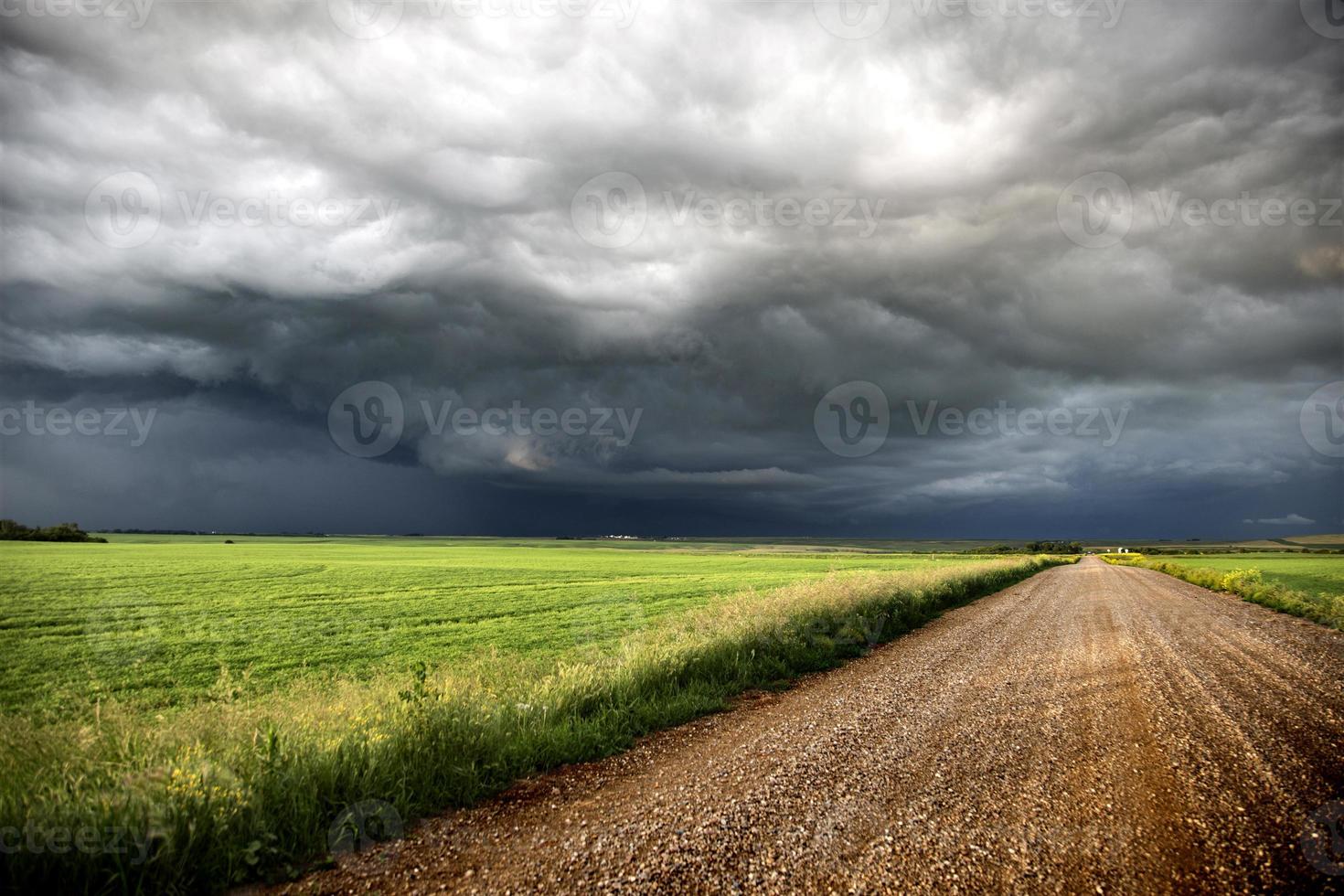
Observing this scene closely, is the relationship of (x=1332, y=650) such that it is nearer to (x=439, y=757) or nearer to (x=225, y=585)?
(x=439, y=757)

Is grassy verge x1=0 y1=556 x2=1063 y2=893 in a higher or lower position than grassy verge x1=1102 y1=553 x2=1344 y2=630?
higher

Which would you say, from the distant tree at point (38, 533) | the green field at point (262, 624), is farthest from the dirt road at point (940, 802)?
the distant tree at point (38, 533)

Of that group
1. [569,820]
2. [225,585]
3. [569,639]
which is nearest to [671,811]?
[569,820]

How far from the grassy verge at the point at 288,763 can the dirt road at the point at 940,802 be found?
1.56 feet

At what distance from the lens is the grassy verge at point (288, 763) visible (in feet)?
14.9

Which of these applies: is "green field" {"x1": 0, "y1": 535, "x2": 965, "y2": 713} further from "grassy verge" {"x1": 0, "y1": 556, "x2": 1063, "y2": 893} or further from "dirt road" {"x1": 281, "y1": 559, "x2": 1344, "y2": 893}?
"dirt road" {"x1": 281, "y1": 559, "x2": 1344, "y2": 893}

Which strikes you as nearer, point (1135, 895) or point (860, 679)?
point (1135, 895)

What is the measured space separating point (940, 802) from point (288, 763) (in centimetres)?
633

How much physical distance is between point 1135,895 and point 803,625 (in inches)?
420

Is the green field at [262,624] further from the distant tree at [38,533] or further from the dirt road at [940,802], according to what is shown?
the distant tree at [38,533]

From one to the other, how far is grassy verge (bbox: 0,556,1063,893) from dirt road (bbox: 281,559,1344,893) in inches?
18.7

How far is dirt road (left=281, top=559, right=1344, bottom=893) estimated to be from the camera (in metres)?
4.69

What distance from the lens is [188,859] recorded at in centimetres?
464

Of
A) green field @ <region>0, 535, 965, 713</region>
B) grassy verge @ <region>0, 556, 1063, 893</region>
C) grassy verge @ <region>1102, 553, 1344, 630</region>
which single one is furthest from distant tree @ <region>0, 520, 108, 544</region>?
grassy verge @ <region>1102, 553, 1344, 630</region>
